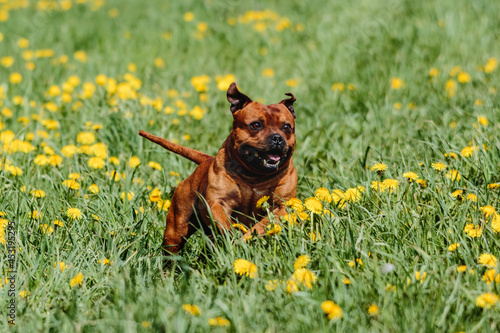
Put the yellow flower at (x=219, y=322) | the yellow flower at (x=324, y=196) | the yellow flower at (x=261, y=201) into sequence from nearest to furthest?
the yellow flower at (x=219, y=322) < the yellow flower at (x=261, y=201) < the yellow flower at (x=324, y=196)

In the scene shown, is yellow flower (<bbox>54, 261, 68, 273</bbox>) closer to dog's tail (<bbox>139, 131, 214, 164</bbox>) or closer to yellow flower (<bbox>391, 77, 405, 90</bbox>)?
dog's tail (<bbox>139, 131, 214, 164</bbox>)

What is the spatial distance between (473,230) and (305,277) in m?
0.85

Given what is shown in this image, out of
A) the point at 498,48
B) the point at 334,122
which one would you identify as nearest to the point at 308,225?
the point at 334,122

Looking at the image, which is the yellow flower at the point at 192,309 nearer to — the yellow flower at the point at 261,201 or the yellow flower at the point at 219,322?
the yellow flower at the point at 219,322

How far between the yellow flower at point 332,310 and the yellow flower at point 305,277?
229 mm

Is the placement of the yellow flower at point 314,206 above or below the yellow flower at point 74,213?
above

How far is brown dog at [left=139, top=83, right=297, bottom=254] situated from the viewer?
300 centimetres

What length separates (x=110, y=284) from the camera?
2660mm

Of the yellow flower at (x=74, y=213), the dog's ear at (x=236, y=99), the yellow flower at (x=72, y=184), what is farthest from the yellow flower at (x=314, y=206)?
the yellow flower at (x=72, y=184)

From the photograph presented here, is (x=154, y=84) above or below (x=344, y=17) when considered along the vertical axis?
below

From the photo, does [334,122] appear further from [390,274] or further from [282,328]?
[282,328]

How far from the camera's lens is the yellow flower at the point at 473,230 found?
2.77 metres

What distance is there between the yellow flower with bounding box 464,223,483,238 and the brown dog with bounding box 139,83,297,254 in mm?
856

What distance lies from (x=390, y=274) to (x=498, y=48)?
447cm
